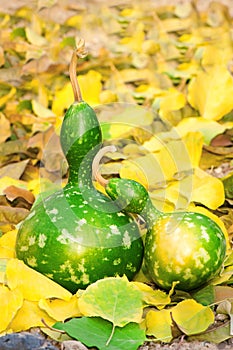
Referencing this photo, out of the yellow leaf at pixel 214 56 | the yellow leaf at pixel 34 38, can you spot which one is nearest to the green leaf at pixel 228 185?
the yellow leaf at pixel 214 56

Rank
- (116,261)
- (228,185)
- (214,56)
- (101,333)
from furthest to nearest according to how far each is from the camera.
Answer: (214,56), (228,185), (116,261), (101,333)

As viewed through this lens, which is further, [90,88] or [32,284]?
[90,88]

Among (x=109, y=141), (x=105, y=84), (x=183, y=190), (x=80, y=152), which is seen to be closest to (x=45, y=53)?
(x=105, y=84)

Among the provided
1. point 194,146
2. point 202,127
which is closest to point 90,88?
point 202,127

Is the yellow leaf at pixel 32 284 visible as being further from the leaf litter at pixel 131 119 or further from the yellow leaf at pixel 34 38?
the yellow leaf at pixel 34 38

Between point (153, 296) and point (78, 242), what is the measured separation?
0.14m

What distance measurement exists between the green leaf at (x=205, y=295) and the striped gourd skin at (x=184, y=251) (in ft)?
0.05

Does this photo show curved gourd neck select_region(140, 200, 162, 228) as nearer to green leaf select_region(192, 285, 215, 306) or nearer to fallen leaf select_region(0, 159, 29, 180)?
green leaf select_region(192, 285, 215, 306)

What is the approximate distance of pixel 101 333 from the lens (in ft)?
3.72

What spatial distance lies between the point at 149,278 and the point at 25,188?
0.48 metres

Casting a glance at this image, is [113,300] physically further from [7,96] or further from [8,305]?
[7,96]

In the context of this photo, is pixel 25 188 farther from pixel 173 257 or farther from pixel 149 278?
pixel 173 257

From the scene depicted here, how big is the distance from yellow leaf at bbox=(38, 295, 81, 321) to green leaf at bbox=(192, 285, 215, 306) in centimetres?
19

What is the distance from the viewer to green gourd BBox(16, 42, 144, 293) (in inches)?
48.1
